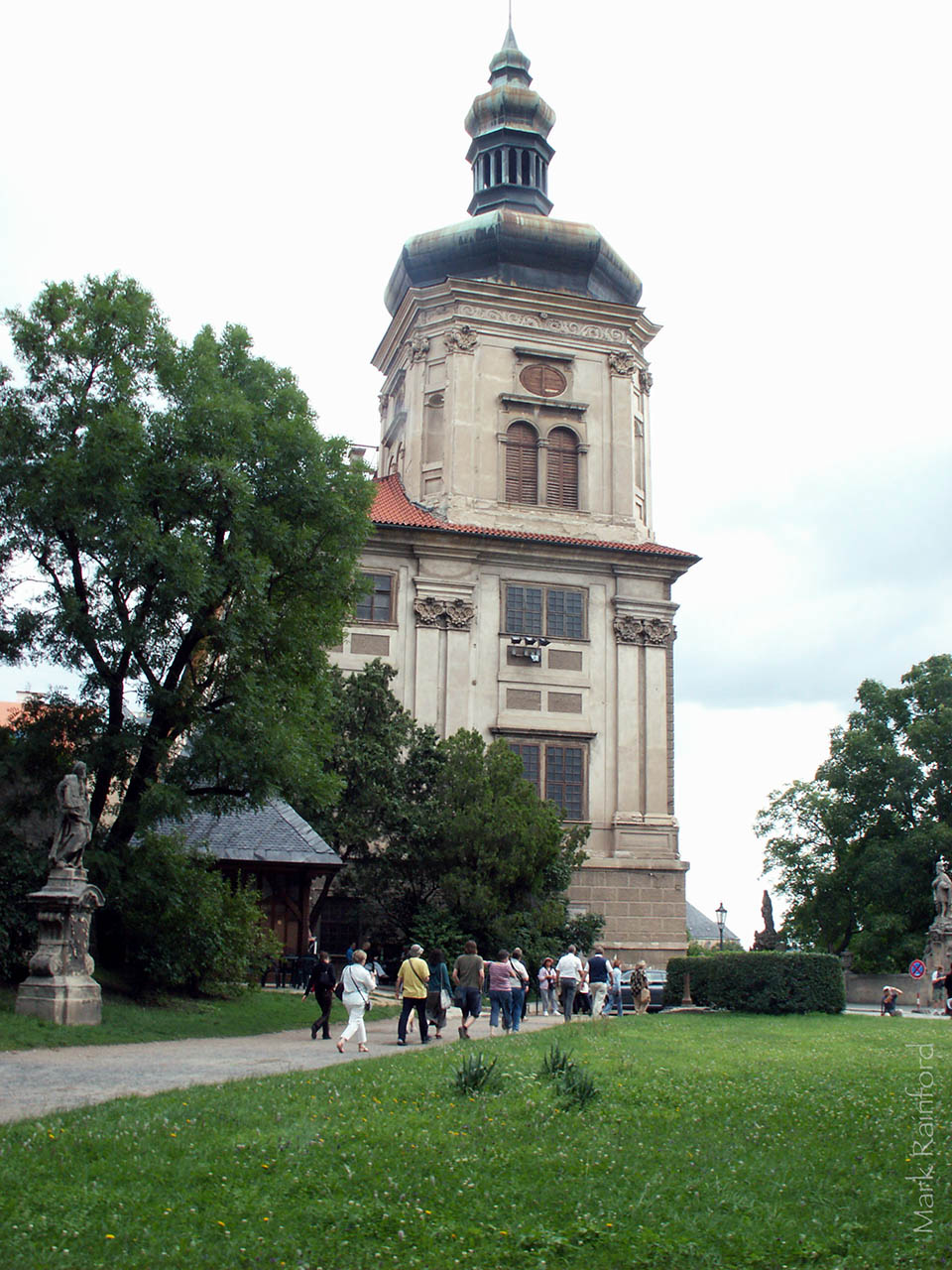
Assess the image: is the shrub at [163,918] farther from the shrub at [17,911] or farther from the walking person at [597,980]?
the walking person at [597,980]

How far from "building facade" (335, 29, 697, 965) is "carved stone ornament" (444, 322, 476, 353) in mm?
69

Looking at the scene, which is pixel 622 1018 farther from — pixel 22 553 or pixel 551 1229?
pixel 551 1229

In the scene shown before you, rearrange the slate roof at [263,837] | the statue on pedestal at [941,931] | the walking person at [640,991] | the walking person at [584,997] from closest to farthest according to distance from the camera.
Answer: the walking person at [584,997] < the slate roof at [263,837] < the walking person at [640,991] < the statue on pedestal at [941,931]

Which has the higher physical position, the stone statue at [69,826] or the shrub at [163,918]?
the stone statue at [69,826]

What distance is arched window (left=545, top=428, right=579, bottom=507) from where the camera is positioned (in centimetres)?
4372

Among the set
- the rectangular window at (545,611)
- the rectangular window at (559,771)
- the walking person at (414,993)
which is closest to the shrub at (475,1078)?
the walking person at (414,993)

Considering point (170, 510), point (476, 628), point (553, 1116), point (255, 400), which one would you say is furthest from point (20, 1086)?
point (476, 628)

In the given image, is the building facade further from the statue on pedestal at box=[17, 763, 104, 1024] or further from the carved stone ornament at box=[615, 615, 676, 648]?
the statue on pedestal at box=[17, 763, 104, 1024]

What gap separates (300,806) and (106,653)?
11.1 m

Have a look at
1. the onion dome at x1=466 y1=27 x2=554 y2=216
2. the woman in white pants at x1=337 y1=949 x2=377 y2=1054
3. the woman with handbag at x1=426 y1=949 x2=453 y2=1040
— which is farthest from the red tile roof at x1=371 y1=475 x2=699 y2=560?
the woman in white pants at x1=337 y1=949 x2=377 y2=1054

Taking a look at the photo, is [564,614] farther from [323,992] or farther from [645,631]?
[323,992]

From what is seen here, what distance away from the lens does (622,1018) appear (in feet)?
84.4

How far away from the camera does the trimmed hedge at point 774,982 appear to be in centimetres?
2856

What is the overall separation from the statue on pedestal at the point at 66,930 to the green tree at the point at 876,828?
33317mm
